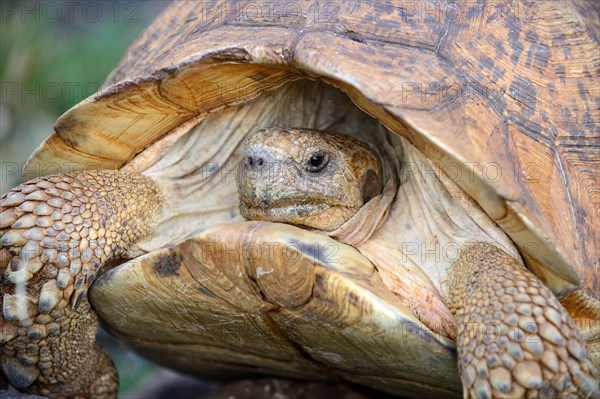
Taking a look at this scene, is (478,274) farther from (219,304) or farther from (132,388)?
(132,388)

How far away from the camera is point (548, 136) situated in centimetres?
275

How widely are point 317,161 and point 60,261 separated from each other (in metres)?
1.02

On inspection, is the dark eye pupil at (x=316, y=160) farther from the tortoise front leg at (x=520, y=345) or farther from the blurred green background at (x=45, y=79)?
the blurred green background at (x=45, y=79)

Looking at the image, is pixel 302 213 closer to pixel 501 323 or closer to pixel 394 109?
pixel 394 109

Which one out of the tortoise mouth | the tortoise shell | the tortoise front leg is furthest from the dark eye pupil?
the tortoise front leg

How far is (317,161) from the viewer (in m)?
2.88

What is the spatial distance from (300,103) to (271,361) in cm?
112

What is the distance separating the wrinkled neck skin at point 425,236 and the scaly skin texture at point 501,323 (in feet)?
0.20

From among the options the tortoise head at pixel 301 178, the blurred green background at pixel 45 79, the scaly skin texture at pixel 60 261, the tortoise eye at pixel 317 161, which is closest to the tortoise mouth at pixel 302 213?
the tortoise head at pixel 301 178

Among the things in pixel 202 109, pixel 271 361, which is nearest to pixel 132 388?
pixel 271 361

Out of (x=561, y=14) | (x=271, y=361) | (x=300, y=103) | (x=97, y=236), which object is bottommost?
(x=271, y=361)

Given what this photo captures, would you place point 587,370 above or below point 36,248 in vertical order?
below

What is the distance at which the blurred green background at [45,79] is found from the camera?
15.3 ft

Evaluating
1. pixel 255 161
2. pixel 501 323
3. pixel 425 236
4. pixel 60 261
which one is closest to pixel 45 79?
pixel 60 261
